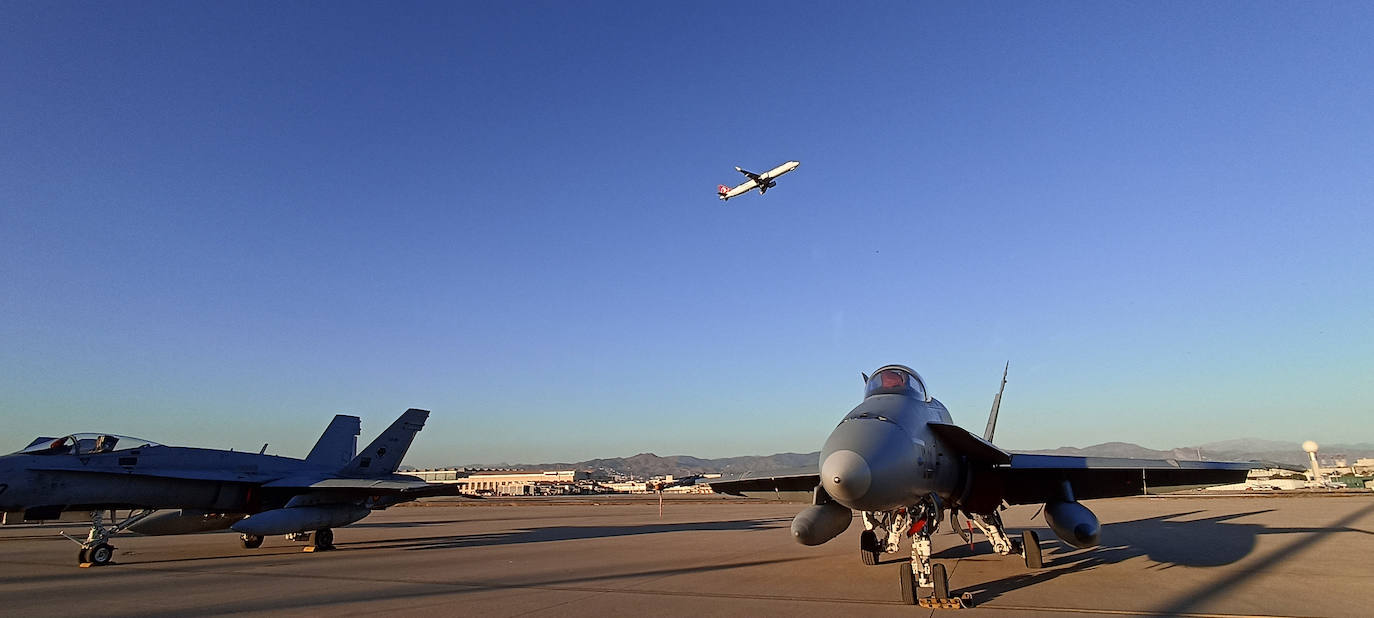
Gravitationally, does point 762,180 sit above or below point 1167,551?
above

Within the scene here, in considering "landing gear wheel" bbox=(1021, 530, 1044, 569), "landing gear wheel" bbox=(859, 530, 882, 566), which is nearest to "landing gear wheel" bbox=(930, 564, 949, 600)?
"landing gear wheel" bbox=(859, 530, 882, 566)

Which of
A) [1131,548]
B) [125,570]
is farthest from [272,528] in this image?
[1131,548]

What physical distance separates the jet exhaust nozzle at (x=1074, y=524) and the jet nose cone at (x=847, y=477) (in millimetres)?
4120

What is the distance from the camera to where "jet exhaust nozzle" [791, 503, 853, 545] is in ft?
29.8

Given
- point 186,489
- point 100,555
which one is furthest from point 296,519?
point 100,555

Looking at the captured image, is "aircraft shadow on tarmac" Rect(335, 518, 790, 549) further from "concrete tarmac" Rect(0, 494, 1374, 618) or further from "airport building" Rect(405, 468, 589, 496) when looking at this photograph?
"airport building" Rect(405, 468, 589, 496)

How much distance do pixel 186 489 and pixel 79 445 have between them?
211cm

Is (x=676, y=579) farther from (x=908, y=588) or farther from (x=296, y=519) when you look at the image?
(x=296, y=519)

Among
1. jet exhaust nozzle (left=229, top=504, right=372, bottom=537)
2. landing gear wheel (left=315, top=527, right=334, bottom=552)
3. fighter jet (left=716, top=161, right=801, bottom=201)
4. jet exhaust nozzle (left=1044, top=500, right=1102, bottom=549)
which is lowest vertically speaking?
landing gear wheel (left=315, top=527, right=334, bottom=552)

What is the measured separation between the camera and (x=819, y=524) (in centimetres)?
920

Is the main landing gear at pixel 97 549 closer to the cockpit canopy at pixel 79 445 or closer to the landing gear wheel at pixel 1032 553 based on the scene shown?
the cockpit canopy at pixel 79 445

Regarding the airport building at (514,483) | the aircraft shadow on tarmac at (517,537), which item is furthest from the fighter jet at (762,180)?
the airport building at (514,483)

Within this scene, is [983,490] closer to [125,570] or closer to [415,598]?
[415,598]

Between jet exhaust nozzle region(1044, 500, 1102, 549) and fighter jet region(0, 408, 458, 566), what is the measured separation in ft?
41.7
